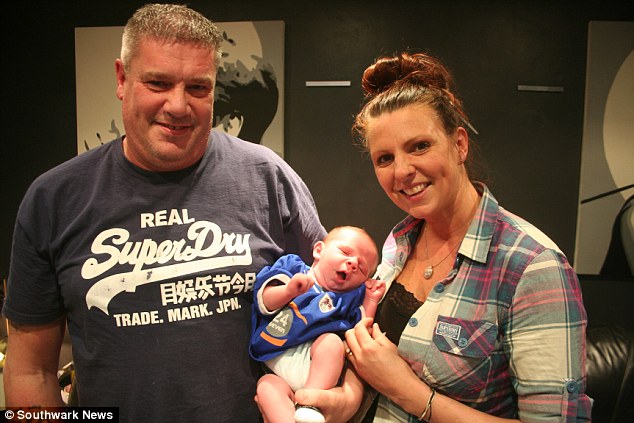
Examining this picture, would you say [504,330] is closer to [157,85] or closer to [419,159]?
[419,159]

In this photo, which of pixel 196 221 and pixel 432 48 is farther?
pixel 432 48

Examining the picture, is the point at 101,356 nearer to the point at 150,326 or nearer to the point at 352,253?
the point at 150,326

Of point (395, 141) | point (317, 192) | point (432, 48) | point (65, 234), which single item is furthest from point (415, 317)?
point (432, 48)

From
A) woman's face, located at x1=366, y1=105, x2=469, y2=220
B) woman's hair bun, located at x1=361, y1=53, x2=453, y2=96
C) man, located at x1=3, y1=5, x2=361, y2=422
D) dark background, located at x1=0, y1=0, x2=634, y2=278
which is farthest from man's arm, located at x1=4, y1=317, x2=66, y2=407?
dark background, located at x1=0, y1=0, x2=634, y2=278

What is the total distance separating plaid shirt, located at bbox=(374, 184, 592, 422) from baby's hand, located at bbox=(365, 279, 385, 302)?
8.6 inches

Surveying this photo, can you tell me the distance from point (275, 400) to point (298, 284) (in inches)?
15.2

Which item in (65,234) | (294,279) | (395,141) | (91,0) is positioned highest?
(91,0)

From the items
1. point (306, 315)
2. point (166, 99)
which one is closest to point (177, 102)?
point (166, 99)

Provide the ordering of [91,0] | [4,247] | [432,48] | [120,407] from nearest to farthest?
[120,407] → [432,48] → [91,0] → [4,247]

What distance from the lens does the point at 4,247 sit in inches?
141

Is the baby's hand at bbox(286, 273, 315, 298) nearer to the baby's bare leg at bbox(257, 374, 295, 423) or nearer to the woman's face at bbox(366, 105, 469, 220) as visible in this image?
the baby's bare leg at bbox(257, 374, 295, 423)

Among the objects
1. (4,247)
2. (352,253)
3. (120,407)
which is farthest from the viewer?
(4,247)

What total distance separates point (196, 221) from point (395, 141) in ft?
2.41

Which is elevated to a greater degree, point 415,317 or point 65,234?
point 65,234
